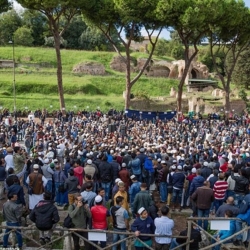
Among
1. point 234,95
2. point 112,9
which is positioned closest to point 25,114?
point 112,9

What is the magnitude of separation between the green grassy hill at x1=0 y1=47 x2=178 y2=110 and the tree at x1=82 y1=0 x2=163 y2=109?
9.10 metres

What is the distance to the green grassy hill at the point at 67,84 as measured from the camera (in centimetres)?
3806

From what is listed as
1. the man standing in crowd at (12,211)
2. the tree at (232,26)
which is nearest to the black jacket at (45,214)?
the man standing in crowd at (12,211)

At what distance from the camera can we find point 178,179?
412 inches

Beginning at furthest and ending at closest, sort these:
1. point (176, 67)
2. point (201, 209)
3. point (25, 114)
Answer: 1. point (176, 67)
2. point (25, 114)
3. point (201, 209)

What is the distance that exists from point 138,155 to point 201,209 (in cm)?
336

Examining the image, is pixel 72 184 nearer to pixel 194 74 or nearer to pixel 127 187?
pixel 127 187

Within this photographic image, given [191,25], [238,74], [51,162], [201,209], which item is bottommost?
[201,209]

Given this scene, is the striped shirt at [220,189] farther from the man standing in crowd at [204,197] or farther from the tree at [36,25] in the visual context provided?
the tree at [36,25]

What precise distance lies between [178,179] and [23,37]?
56.7m

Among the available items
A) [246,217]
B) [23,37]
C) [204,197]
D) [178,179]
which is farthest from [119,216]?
[23,37]

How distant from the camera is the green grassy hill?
38062 mm

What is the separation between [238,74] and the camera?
44625mm

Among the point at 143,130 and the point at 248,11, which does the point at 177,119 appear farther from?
the point at 248,11
